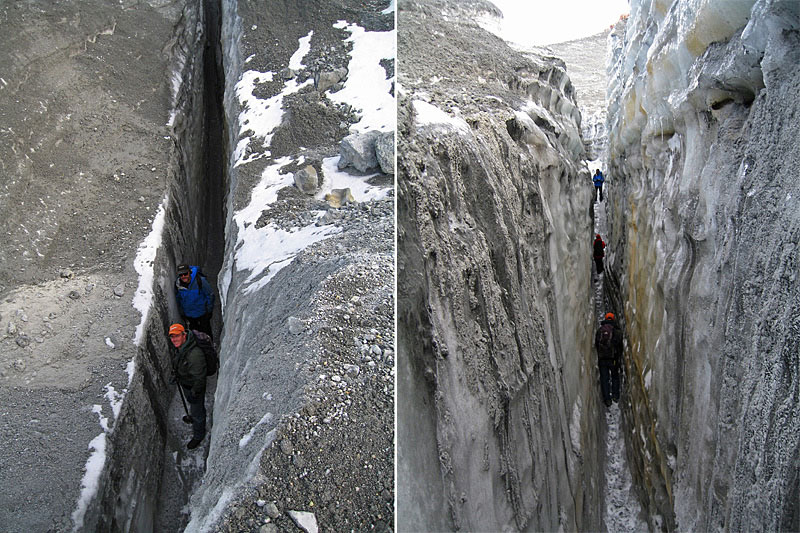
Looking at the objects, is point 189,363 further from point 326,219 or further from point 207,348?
point 326,219

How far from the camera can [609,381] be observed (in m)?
5.77

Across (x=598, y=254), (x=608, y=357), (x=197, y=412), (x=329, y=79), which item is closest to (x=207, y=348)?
(x=197, y=412)

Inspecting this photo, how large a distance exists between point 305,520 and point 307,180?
2809mm

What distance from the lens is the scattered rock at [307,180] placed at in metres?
4.47

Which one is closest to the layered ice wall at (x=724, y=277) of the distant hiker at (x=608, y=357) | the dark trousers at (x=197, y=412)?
the distant hiker at (x=608, y=357)

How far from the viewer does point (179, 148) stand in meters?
6.17

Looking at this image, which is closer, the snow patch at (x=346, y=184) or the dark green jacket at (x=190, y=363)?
the dark green jacket at (x=190, y=363)

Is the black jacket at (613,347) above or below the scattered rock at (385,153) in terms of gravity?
below

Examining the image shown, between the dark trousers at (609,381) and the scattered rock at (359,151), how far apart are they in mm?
3054

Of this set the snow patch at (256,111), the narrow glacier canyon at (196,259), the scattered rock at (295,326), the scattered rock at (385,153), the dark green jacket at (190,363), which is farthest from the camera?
the snow patch at (256,111)

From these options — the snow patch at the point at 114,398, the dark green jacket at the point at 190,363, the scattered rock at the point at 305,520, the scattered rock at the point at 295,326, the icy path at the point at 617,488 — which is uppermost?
the scattered rock at the point at 295,326

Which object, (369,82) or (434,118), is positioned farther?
(369,82)

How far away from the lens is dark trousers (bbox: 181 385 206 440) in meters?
4.04

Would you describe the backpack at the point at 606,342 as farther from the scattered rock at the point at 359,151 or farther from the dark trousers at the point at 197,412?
the dark trousers at the point at 197,412
